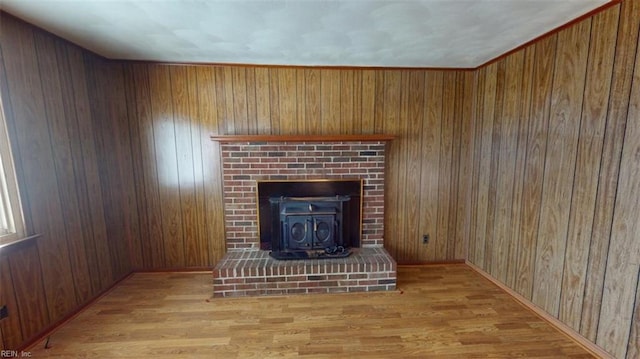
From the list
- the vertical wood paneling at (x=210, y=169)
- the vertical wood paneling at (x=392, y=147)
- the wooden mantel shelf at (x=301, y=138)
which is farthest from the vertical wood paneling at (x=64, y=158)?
the vertical wood paneling at (x=392, y=147)

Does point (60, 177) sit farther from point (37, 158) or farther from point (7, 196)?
point (7, 196)

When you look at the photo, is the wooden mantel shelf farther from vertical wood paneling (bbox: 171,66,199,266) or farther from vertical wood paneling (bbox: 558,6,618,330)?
vertical wood paneling (bbox: 558,6,618,330)

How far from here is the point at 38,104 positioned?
197cm

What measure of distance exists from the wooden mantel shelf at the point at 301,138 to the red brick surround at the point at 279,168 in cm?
5

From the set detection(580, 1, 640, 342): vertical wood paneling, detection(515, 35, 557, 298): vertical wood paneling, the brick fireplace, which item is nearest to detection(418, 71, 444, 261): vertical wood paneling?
the brick fireplace

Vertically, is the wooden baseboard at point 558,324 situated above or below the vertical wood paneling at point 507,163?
below

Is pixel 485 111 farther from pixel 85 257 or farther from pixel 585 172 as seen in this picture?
pixel 85 257

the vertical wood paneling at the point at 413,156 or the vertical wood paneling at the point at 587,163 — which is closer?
the vertical wood paneling at the point at 587,163

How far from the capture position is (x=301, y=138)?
9.12 feet

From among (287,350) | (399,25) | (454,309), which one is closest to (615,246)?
(454,309)

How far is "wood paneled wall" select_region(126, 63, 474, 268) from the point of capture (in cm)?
279

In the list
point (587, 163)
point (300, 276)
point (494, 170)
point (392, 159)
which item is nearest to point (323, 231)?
point (300, 276)

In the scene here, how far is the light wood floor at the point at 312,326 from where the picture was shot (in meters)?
1.83

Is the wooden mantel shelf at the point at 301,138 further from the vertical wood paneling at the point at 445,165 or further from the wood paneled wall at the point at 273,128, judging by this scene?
the vertical wood paneling at the point at 445,165
